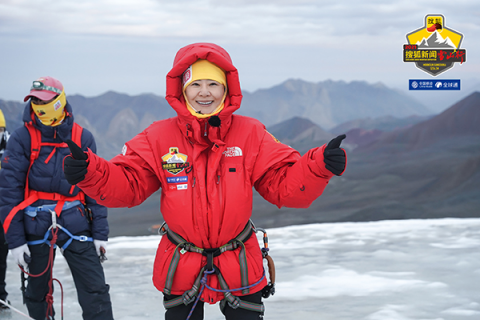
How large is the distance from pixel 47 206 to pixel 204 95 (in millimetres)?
1584

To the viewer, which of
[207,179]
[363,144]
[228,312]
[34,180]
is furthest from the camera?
[363,144]

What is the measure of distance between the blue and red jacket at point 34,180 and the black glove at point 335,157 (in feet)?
6.08

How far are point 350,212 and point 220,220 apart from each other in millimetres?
8477

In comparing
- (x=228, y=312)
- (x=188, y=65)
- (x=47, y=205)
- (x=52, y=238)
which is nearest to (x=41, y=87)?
(x=47, y=205)

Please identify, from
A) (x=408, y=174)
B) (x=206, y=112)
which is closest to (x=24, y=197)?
(x=206, y=112)

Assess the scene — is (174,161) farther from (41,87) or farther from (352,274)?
(352,274)

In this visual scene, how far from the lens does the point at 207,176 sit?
201cm

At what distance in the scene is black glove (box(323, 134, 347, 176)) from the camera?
1.84 m

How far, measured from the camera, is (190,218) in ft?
6.53

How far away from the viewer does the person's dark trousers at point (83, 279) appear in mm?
3043

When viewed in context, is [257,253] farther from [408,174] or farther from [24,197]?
[408,174]

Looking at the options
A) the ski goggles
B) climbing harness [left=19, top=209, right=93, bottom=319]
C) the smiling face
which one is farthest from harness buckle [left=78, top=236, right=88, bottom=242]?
the smiling face

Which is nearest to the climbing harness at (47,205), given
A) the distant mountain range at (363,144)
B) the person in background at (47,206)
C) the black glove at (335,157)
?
the person in background at (47,206)

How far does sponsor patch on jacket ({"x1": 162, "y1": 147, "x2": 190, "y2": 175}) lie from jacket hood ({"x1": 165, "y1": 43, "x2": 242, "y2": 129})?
15 centimetres
